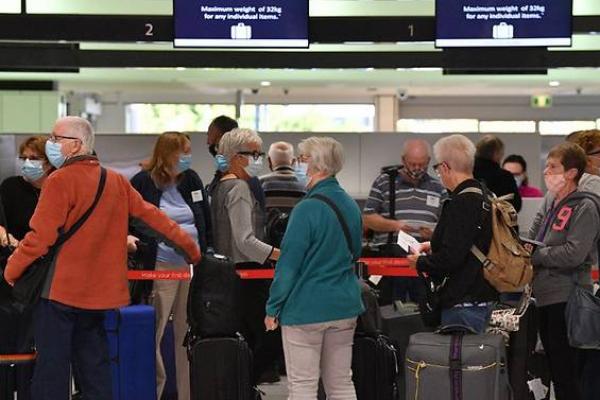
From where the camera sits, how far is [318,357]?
4621 mm

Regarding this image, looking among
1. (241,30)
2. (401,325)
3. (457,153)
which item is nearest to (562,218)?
(457,153)

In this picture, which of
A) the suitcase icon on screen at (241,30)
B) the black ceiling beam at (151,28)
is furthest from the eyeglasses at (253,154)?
the black ceiling beam at (151,28)

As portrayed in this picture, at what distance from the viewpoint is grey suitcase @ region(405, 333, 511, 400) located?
15.4ft

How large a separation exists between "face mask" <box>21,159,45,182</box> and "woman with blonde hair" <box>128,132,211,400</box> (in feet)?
1.57

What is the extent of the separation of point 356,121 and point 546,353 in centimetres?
1742

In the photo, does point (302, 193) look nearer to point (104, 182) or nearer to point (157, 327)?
point (157, 327)

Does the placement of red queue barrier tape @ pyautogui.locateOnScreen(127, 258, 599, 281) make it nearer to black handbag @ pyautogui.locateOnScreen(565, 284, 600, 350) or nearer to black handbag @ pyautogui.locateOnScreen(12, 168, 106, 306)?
black handbag @ pyautogui.locateOnScreen(12, 168, 106, 306)

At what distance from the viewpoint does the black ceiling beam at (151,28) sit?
776cm

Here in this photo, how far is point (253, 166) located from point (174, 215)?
48cm

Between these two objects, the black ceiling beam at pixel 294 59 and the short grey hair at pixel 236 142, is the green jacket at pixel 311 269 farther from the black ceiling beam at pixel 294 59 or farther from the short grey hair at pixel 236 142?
the black ceiling beam at pixel 294 59

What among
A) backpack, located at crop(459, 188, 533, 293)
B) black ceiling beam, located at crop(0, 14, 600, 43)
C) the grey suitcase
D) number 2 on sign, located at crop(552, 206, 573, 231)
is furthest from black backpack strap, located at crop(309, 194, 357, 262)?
black ceiling beam, located at crop(0, 14, 600, 43)

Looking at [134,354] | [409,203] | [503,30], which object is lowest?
[134,354]

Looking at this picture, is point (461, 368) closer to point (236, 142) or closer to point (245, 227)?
point (245, 227)

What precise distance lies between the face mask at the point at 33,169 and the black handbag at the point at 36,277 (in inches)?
45.8
